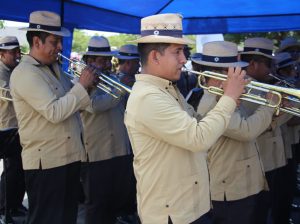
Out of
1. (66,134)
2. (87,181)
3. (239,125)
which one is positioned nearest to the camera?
(239,125)

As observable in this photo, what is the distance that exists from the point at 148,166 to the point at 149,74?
471 mm

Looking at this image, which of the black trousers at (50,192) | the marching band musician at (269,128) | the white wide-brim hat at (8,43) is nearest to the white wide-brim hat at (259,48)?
the marching band musician at (269,128)

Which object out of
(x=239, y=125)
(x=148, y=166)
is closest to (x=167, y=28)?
(x=148, y=166)

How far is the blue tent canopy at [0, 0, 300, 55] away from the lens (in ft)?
15.6

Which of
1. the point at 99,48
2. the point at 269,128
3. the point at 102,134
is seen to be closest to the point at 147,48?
the point at 269,128

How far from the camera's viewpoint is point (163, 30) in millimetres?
2162

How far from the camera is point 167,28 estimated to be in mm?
2168

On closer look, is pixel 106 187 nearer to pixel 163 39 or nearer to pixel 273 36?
pixel 163 39

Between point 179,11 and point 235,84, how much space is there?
4231 mm

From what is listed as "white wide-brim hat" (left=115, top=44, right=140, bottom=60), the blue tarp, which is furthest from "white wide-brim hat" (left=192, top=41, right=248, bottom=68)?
the blue tarp

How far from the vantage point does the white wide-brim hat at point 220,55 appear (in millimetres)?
2893

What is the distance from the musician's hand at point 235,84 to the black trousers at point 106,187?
2.09m

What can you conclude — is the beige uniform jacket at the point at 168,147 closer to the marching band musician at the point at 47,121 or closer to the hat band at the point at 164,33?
the hat band at the point at 164,33

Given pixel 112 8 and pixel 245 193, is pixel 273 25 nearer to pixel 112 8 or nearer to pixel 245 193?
pixel 112 8
